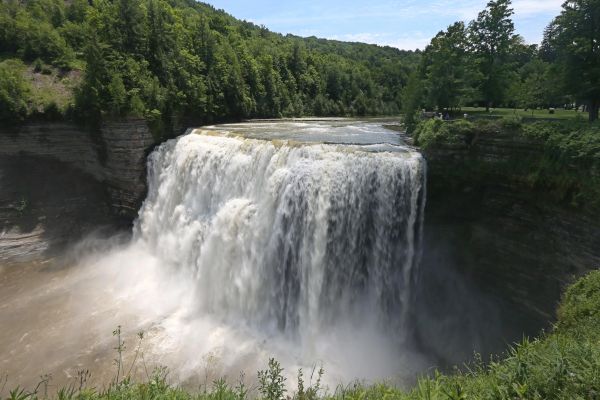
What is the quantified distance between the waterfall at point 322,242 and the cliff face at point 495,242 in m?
1.85

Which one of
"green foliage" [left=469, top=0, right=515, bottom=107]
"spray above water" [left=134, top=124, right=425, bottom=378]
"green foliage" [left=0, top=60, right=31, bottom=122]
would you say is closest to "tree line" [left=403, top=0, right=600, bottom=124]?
"green foliage" [left=469, top=0, right=515, bottom=107]

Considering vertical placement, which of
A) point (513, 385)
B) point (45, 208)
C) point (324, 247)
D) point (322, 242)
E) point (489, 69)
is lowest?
point (45, 208)

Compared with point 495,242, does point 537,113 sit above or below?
above

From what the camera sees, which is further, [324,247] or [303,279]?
[303,279]

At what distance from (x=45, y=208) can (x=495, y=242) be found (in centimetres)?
2555

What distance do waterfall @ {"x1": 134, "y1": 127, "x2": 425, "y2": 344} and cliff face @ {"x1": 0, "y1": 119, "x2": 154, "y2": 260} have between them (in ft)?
34.4

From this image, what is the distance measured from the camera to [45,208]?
2358 centimetres

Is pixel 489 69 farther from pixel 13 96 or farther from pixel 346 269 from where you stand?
pixel 13 96

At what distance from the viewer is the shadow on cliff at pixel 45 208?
2259 cm

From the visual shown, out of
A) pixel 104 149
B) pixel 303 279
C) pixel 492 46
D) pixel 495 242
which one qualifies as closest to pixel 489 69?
pixel 492 46

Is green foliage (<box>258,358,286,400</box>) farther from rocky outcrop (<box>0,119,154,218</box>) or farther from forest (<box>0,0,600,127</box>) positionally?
rocky outcrop (<box>0,119,154,218</box>)

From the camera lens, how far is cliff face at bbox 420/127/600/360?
13652 millimetres

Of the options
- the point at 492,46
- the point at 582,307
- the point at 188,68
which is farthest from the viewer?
the point at 188,68

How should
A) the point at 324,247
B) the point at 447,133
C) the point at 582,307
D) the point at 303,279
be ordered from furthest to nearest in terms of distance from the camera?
the point at 447,133, the point at 303,279, the point at 324,247, the point at 582,307
